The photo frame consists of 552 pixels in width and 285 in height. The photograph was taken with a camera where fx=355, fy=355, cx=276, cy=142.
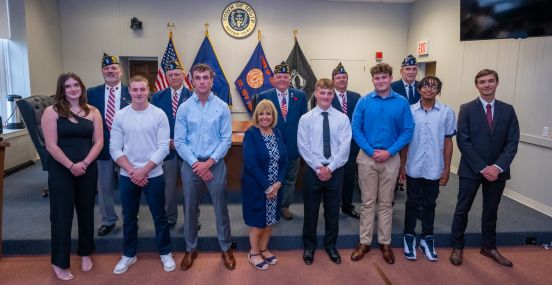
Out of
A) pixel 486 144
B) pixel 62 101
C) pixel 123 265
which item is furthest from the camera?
pixel 486 144

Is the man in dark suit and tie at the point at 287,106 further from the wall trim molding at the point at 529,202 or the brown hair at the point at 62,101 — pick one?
the wall trim molding at the point at 529,202

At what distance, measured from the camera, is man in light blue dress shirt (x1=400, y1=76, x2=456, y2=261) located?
2.92 metres

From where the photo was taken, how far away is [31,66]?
5.63m

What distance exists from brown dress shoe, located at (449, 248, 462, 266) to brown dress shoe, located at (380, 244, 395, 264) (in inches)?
19.6

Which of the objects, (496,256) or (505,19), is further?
(505,19)

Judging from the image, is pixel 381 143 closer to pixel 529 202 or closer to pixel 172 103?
pixel 172 103

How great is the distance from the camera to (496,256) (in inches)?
120

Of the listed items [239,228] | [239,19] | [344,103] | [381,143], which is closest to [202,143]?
[239,228]

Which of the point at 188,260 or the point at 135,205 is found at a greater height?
the point at 135,205

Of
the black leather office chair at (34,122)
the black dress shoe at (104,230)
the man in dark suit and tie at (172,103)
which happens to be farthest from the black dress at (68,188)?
the black leather office chair at (34,122)

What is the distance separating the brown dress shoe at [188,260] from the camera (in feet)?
9.28

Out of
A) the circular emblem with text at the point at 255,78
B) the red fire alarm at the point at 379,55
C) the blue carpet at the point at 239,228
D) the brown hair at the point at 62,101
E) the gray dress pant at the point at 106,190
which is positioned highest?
the red fire alarm at the point at 379,55

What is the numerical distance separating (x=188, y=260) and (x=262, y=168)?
977 mm

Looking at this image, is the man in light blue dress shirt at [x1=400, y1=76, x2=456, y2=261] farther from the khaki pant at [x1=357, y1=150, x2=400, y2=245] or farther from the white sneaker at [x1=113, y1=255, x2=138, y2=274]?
the white sneaker at [x1=113, y1=255, x2=138, y2=274]
